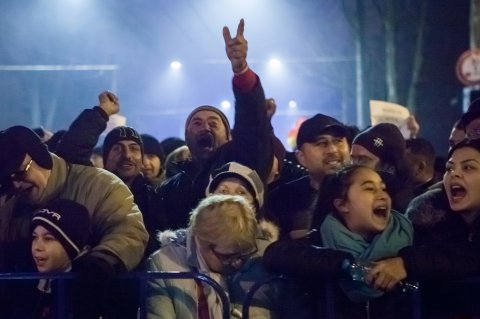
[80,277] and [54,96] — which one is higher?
[54,96]

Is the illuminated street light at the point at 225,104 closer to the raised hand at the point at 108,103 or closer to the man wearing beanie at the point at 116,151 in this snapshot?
the man wearing beanie at the point at 116,151

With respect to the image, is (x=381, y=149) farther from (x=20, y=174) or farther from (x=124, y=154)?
(x=20, y=174)

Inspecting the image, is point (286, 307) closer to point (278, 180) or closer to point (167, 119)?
point (278, 180)

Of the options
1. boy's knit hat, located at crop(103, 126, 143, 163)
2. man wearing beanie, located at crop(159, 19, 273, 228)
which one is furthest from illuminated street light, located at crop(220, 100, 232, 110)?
man wearing beanie, located at crop(159, 19, 273, 228)

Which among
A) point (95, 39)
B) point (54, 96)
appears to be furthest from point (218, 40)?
point (54, 96)

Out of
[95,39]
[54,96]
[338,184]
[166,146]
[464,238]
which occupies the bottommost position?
[464,238]

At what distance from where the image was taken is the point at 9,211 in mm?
5512

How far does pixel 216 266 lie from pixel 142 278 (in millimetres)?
411

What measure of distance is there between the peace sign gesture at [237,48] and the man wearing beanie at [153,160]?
8.33 feet

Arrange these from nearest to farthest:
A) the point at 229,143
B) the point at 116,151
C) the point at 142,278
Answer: the point at 142,278 → the point at 229,143 → the point at 116,151

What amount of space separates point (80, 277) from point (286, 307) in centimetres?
109

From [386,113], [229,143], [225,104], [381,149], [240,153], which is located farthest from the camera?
[225,104]

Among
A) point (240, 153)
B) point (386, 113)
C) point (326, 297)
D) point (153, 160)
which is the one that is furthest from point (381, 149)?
point (386, 113)

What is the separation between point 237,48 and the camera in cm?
583
